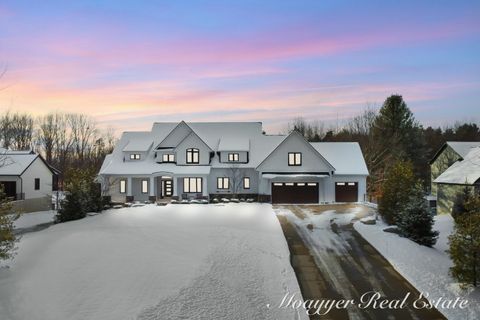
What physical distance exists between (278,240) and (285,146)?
782 inches

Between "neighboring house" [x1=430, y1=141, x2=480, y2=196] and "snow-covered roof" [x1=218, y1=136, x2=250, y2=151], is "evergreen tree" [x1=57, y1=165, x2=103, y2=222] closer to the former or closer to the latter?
"snow-covered roof" [x1=218, y1=136, x2=250, y2=151]

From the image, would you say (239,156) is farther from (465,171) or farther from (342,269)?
(342,269)

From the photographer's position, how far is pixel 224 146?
41.9 m

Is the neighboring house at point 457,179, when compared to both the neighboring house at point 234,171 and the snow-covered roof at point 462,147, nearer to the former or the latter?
the snow-covered roof at point 462,147

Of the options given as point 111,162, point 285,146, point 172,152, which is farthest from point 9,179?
point 285,146

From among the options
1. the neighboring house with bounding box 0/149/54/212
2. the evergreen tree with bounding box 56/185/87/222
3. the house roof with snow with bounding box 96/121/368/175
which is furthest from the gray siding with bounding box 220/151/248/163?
the neighboring house with bounding box 0/149/54/212

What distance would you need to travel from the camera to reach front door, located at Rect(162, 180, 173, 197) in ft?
138

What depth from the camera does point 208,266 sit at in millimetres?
16328

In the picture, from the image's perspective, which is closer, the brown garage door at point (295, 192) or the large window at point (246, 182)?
the brown garage door at point (295, 192)

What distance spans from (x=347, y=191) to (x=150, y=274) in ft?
93.2

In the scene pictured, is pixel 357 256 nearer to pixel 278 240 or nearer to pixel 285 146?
pixel 278 240

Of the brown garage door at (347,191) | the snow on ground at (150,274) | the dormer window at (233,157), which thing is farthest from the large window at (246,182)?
the snow on ground at (150,274)

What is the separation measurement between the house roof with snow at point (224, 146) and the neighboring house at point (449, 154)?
263 inches

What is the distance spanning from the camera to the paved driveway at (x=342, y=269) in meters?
13.2
